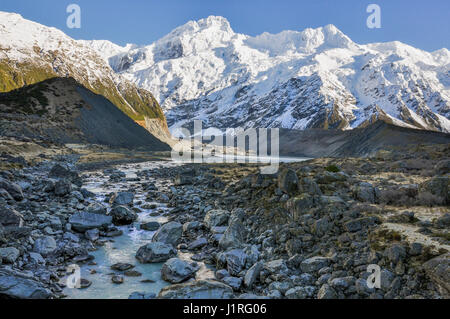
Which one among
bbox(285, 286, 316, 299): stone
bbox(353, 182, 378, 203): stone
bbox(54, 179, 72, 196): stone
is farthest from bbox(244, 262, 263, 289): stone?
bbox(54, 179, 72, 196): stone

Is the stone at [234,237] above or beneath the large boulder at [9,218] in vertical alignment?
beneath

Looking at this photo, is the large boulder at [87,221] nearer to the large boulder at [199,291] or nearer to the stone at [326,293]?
the large boulder at [199,291]

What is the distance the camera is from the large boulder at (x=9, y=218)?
11.4m

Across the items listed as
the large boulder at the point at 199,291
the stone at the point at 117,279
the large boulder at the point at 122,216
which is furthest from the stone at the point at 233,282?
the large boulder at the point at 122,216

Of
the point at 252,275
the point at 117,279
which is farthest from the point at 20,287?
the point at 252,275

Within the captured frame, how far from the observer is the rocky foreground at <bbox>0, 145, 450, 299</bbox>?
321 inches

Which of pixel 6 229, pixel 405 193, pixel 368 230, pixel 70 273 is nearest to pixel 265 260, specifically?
pixel 368 230

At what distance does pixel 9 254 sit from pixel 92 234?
4.35 metres

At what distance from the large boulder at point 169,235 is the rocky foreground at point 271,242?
5 cm

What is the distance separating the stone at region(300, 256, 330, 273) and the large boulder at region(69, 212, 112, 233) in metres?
10.1

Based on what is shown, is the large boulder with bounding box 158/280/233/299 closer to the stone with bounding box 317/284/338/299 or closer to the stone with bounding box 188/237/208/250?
the stone with bounding box 317/284/338/299

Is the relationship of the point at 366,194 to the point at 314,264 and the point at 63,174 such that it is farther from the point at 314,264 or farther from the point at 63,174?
the point at 63,174

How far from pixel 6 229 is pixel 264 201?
11.5m
